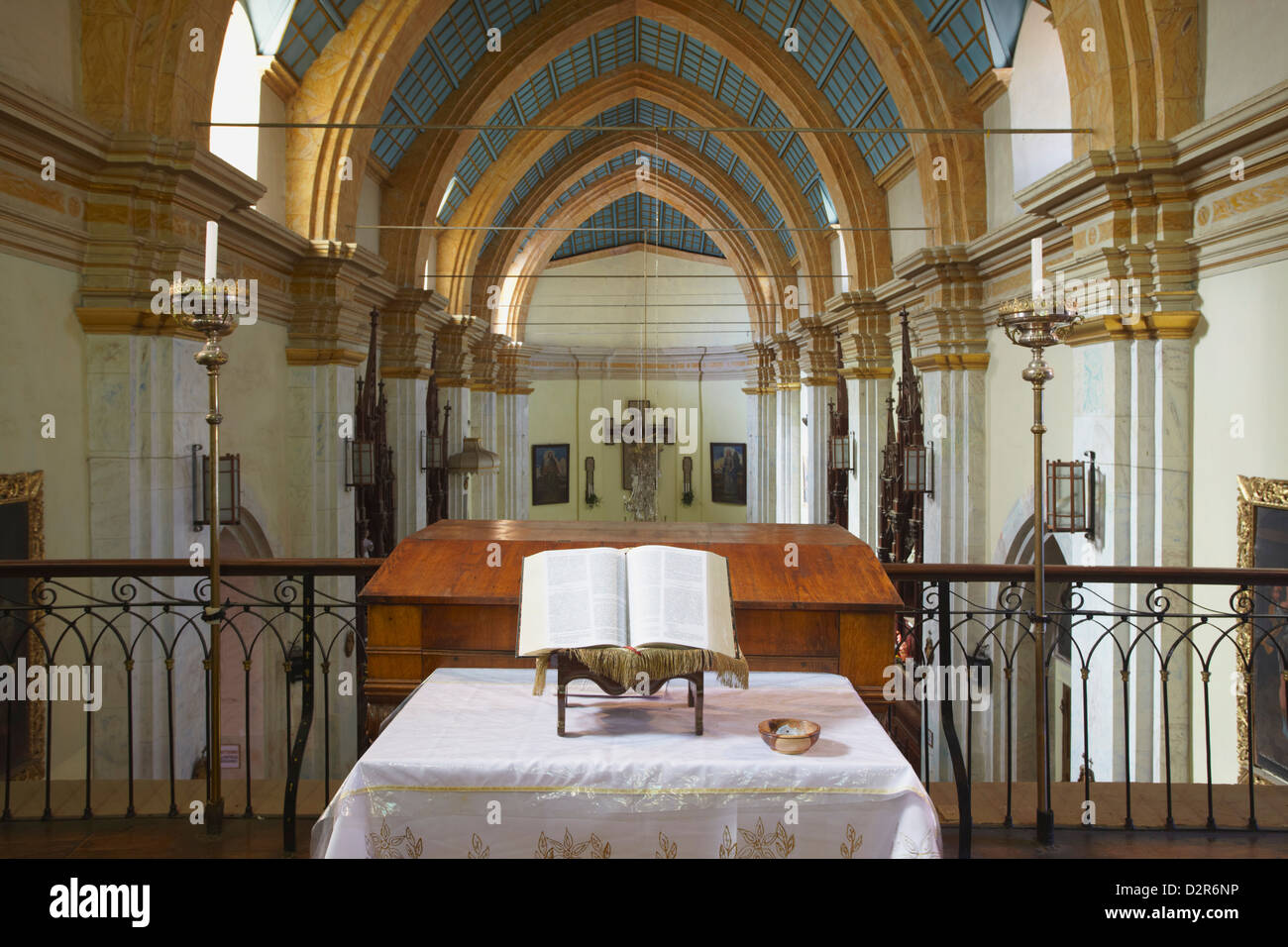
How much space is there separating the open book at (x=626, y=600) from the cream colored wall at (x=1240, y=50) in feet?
14.4

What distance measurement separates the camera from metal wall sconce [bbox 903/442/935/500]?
10008 mm

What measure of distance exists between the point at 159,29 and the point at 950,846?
6534 mm

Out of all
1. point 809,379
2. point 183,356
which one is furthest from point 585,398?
point 183,356

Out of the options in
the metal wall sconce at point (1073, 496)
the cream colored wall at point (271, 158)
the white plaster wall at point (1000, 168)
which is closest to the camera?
the metal wall sconce at point (1073, 496)

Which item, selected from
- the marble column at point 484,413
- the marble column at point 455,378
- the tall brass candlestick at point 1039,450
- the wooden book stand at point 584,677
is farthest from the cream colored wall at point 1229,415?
the marble column at point 484,413

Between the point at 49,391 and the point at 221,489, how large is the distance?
1612 mm

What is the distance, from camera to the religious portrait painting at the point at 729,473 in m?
25.4

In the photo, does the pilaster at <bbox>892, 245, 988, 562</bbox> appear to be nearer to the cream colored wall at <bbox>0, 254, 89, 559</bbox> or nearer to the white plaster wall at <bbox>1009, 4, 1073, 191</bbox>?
the white plaster wall at <bbox>1009, 4, 1073, 191</bbox>

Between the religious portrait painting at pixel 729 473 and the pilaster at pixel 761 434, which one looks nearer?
the pilaster at pixel 761 434

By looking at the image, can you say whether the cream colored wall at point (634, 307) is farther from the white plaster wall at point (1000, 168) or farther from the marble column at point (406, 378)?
the white plaster wall at point (1000, 168)

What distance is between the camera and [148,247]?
6004 millimetres

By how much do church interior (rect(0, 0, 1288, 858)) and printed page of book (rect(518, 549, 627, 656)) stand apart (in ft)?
0.06

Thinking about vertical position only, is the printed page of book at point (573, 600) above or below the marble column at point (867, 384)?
below
